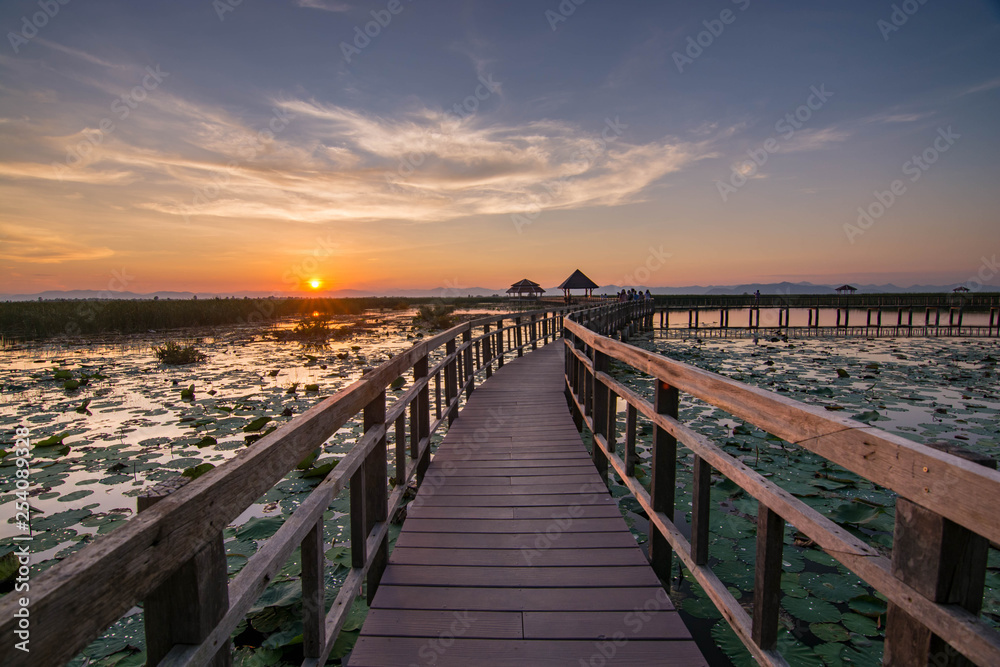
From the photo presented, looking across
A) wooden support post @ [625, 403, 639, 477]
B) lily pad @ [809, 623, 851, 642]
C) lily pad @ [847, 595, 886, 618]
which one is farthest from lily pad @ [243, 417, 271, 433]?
lily pad @ [847, 595, 886, 618]

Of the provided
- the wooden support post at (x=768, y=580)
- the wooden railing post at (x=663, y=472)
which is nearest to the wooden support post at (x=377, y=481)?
the wooden railing post at (x=663, y=472)

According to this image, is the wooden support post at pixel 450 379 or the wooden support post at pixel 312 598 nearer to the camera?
the wooden support post at pixel 312 598

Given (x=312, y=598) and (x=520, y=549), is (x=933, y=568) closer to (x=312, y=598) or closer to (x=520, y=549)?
(x=312, y=598)

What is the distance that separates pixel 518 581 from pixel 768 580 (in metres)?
1.35

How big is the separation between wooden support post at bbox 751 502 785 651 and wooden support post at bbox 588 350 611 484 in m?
2.48

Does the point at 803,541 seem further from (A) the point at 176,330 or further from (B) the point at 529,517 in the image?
(A) the point at 176,330

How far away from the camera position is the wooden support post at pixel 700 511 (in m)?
2.09

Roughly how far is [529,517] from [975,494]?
273 cm

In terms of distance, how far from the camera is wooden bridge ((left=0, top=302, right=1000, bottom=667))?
0.88 metres

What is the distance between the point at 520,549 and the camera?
288 centimetres

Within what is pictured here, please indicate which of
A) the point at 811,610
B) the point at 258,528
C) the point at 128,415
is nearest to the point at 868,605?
the point at 811,610

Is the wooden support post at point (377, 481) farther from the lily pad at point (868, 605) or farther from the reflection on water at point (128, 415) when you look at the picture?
the lily pad at point (868, 605)

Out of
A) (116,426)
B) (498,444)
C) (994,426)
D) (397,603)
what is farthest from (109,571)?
(994,426)

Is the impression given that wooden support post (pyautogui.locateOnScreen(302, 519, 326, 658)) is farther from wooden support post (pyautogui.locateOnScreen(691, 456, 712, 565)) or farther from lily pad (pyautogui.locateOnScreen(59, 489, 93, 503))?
lily pad (pyautogui.locateOnScreen(59, 489, 93, 503))
